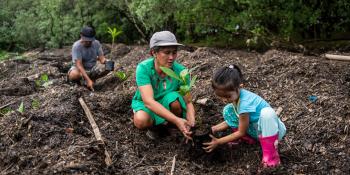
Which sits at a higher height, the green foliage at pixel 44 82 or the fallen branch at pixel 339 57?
the fallen branch at pixel 339 57

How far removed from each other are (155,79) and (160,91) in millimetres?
143

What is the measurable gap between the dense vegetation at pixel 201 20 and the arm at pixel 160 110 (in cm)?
407

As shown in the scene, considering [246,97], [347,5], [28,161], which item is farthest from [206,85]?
[347,5]

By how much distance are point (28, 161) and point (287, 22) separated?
18.4ft

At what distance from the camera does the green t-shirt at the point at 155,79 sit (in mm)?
3883

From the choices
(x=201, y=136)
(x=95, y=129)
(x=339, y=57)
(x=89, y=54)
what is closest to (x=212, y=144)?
(x=201, y=136)

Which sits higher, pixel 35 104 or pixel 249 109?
pixel 249 109

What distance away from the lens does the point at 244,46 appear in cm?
880

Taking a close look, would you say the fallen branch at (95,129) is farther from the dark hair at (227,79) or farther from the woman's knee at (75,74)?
the woman's knee at (75,74)

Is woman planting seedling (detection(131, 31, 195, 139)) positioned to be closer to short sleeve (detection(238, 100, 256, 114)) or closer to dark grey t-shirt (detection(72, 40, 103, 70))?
short sleeve (detection(238, 100, 256, 114))

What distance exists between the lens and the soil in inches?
134

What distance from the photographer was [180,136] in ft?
13.2

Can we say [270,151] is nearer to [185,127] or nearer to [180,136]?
[185,127]

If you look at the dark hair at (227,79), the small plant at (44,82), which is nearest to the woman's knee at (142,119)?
the dark hair at (227,79)
